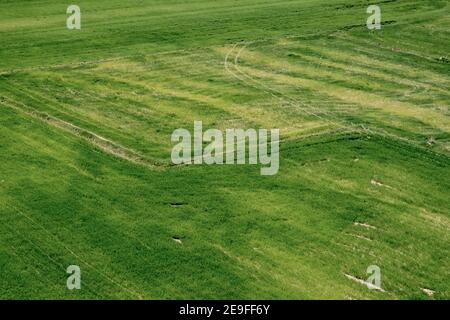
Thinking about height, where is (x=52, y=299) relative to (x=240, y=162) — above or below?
below

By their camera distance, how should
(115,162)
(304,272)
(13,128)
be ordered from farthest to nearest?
(13,128) → (115,162) → (304,272)

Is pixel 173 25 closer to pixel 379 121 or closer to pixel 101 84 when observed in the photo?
pixel 101 84

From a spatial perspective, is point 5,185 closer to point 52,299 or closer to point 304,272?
point 52,299

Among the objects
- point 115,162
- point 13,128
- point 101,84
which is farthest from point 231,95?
point 13,128

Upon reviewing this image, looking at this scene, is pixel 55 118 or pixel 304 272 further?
pixel 55 118
